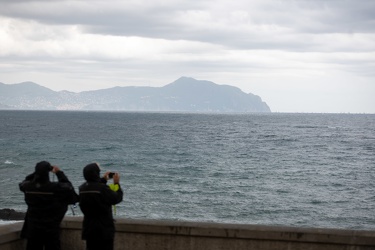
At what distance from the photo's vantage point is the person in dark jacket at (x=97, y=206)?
245 inches

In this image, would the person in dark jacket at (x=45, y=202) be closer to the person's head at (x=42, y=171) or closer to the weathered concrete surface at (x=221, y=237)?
the person's head at (x=42, y=171)

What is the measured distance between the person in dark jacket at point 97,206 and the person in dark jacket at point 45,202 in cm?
18

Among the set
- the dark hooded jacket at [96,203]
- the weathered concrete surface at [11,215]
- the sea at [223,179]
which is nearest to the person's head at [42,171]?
the dark hooded jacket at [96,203]

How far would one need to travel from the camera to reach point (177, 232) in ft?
23.5

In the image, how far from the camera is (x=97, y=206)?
626cm

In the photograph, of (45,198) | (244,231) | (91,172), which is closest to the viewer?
(91,172)

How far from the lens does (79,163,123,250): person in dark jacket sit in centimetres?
621

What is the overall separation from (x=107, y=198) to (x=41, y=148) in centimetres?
6764

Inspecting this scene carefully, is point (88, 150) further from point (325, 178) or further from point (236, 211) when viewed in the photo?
point (236, 211)

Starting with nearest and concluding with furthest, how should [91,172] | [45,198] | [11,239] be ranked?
[91,172]
[45,198]
[11,239]

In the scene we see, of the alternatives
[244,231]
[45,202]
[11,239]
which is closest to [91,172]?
[45,202]

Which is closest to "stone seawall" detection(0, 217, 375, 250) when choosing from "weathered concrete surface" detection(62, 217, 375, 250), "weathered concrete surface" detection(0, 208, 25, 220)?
"weathered concrete surface" detection(62, 217, 375, 250)

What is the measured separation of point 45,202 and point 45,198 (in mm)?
46

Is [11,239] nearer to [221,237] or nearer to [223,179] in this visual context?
[221,237]
